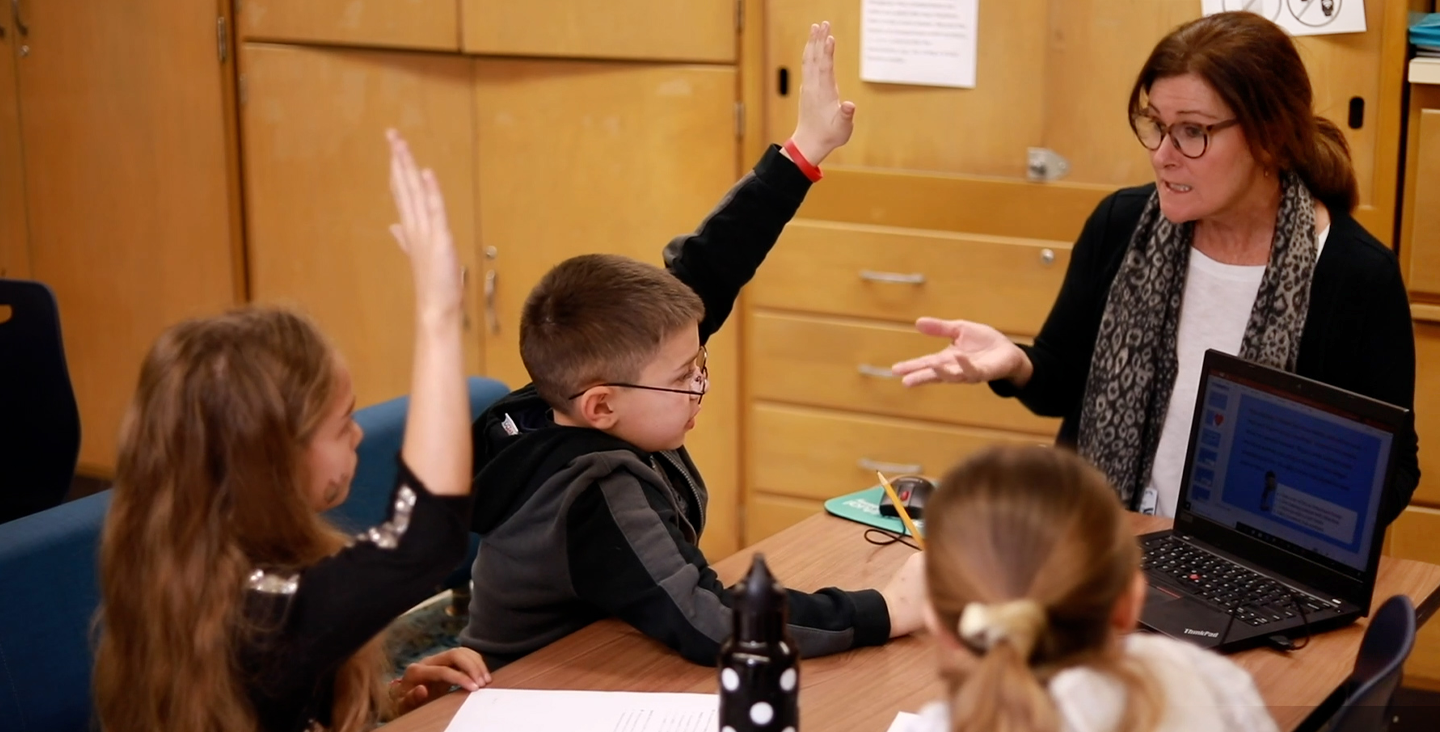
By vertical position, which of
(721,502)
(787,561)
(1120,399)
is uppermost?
(1120,399)

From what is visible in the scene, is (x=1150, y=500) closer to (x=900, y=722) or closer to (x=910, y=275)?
(x=900, y=722)

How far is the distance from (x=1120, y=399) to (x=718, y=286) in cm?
59

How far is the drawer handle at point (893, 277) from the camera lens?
309cm

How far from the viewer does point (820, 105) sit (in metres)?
1.92

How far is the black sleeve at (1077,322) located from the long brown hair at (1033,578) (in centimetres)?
116

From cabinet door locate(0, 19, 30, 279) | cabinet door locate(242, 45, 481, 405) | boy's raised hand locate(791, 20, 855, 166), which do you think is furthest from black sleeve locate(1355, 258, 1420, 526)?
cabinet door locate(0, 19, 30, 279)

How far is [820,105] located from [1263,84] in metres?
0.57

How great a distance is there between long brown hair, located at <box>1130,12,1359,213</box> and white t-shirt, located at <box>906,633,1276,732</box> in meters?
1.00

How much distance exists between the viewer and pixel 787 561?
6.04 ft

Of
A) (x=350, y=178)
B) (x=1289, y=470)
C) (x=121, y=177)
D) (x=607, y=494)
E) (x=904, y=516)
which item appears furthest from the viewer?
(x=121, y=177)

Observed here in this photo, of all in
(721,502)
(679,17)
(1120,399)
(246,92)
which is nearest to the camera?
(1120,399)

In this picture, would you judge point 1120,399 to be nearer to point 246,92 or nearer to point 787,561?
point 787,561

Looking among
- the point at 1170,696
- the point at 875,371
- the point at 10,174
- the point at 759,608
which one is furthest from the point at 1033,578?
the point at 10,174

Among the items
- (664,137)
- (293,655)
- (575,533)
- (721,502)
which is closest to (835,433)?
(721,502)
